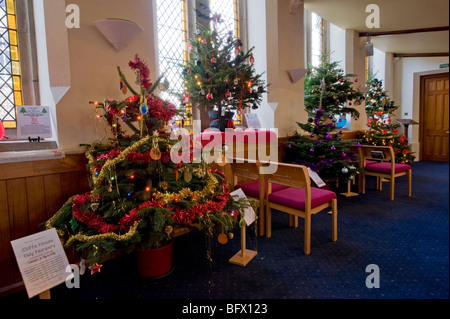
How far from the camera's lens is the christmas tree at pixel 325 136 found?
365 centimetres

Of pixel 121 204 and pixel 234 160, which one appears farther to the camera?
pixel 234 160

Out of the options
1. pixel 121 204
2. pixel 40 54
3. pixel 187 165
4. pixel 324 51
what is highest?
→ pixel 324 51

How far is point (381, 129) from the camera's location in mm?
5512

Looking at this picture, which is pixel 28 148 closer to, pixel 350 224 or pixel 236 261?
pixel 236 261

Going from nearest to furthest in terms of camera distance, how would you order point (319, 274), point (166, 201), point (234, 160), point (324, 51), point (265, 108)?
point (166, 201)
point (319, 274)
point (234, 160)
point (265, 108)
point (324, 51)

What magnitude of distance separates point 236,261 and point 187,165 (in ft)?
2.89

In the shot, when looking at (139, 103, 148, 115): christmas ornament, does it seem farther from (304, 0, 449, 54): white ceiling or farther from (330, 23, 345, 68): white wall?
(330, 23, 345, 68): white wall

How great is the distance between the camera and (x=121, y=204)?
1.70 meters

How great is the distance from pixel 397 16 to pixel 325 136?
252 centimetres

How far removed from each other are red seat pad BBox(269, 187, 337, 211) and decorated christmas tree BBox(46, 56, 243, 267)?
1.88 feet

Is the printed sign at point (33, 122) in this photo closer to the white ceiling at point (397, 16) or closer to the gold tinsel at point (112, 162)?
the gold tinsel at point (112, 162)

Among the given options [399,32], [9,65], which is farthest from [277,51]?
[9,65]
